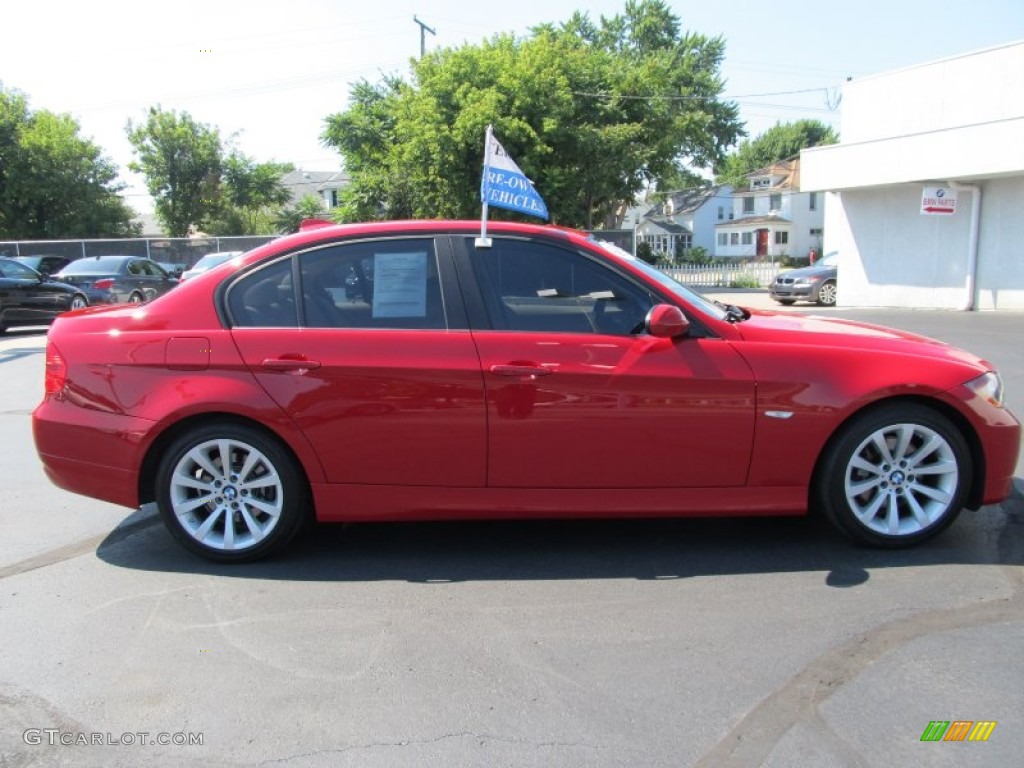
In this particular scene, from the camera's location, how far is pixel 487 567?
13.4 feet

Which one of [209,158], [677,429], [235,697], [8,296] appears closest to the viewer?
[235,697]

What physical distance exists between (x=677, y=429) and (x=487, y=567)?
3.90 ft

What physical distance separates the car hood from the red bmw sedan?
0.02 metres

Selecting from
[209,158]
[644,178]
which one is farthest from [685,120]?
[209,158]

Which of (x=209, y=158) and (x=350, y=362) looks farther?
(x=209, y=158)

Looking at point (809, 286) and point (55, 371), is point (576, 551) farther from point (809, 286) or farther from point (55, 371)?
Result: point (809, 286)

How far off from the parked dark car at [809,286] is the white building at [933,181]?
1.77ft

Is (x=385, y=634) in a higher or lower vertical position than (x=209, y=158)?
lower

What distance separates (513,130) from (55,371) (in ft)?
73.9

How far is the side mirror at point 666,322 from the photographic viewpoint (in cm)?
387

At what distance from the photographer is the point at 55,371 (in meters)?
4.18

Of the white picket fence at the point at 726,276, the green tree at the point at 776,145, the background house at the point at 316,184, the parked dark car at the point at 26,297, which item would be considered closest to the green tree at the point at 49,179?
the background house at the point at 316,184

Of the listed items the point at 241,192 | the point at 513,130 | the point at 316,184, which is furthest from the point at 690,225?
the point at 513,130

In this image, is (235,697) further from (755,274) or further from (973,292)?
(755,274)
